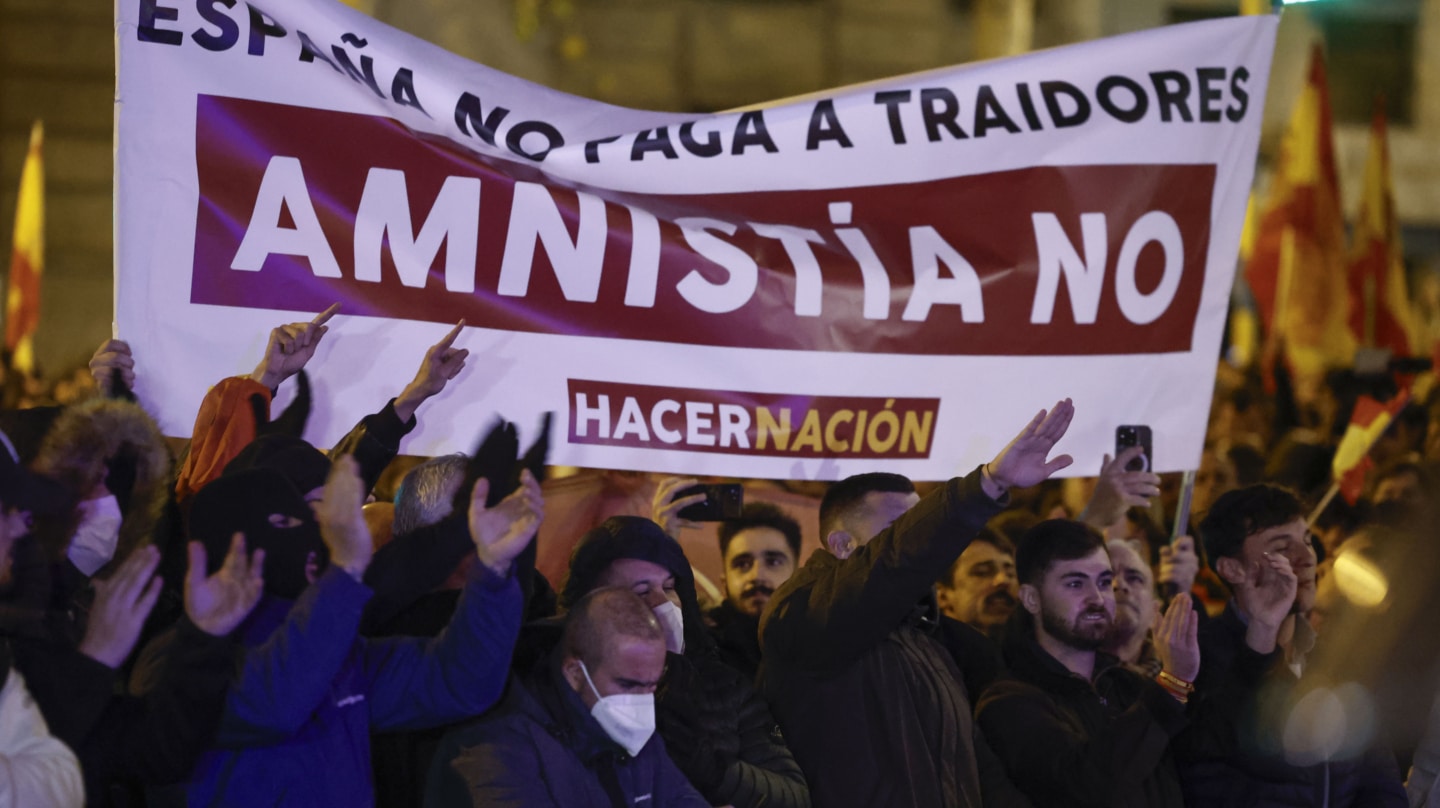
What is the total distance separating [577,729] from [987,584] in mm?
2224

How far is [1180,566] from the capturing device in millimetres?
4711

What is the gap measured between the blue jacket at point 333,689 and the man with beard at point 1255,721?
184 centimetres

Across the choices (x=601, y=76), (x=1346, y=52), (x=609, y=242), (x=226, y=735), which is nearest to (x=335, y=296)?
(x=609, y=242)

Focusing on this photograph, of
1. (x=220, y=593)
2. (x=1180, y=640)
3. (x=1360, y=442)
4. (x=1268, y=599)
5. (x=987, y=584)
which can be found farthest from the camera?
(x=1360, y=442)

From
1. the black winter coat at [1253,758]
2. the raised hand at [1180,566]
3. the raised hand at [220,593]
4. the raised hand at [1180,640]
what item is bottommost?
the black winter coat at [1253,758]

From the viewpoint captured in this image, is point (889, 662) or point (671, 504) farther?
point (671, 504)

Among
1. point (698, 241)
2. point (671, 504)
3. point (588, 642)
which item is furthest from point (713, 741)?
point (698, 241)

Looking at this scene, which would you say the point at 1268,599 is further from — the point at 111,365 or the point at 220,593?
the point at 111,365

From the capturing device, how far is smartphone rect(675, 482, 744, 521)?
4578 millimetres

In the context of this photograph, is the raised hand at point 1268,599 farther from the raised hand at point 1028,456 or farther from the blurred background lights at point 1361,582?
the raised hand at point 1028,456

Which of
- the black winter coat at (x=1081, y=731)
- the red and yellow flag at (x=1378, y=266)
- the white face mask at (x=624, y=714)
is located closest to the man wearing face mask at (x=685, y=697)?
the white face mask at (x=624, y=714)

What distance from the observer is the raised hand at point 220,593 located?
3.08 m

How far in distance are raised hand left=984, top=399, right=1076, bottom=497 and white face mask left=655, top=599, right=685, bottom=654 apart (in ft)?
2.54

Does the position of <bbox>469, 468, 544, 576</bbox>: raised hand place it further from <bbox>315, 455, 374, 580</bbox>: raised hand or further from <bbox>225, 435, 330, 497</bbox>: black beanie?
<bbox>225, 435, 330, 497</bbox>: black beanie
